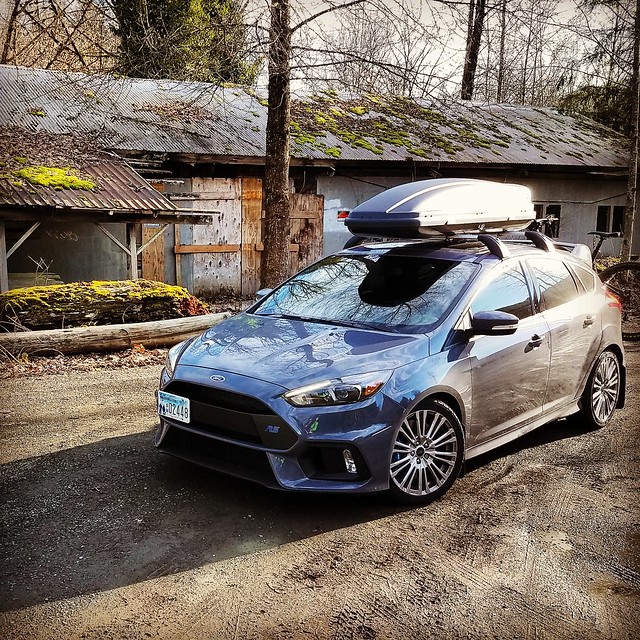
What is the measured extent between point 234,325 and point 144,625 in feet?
8.28

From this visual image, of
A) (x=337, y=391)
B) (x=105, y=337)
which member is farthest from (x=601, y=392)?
(x=105, y=337)

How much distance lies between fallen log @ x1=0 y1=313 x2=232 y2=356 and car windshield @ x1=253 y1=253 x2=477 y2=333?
4.36 metres

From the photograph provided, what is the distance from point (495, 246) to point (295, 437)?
7.98 ft

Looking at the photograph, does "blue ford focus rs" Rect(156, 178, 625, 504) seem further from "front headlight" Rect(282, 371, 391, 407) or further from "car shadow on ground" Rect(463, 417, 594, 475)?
"car shadow on ground" Rect(463, 417, 594, 475)

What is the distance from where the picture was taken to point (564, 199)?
21.8 meters

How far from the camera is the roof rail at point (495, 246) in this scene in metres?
5.52

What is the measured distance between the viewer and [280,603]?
344 centimetres

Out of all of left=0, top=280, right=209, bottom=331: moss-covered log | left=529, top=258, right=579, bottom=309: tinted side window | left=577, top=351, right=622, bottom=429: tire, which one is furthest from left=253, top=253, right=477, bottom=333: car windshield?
left=0, top=280, right=209, bottom=331: moss-covered log

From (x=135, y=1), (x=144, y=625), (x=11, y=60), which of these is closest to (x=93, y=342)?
(x=144, y=625)

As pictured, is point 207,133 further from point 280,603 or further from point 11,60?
point 11,60

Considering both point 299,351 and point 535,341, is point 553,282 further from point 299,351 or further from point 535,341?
point 299,351

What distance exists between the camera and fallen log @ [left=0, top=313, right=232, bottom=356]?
894 cm

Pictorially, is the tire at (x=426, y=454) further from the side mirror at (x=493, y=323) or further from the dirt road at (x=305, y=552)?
the side mirror at (x=493, y=323)

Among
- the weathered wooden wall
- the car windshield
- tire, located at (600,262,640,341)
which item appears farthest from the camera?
the weathered wooden wall
